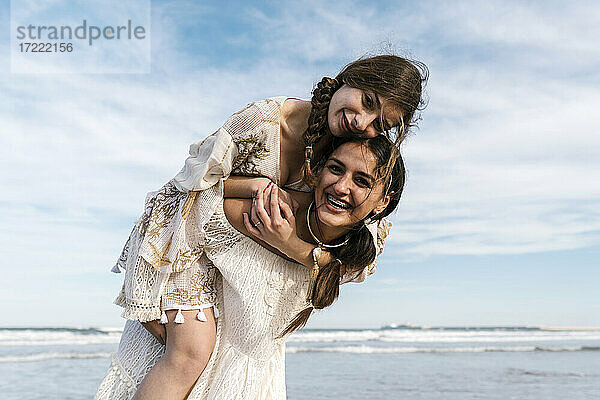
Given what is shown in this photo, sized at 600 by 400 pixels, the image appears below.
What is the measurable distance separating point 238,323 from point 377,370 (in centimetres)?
729

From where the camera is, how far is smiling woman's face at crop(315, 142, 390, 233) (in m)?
2.43

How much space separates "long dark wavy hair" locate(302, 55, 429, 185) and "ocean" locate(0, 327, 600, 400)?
5.05 meters

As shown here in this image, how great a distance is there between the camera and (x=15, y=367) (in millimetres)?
9578

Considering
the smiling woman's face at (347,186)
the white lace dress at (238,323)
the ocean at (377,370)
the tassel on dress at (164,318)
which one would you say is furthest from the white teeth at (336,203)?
the ocean at (377,370)

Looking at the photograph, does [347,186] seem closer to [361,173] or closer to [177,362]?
[361,173]

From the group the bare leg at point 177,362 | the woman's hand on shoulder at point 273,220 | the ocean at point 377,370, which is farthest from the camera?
the ocean at point 377,370

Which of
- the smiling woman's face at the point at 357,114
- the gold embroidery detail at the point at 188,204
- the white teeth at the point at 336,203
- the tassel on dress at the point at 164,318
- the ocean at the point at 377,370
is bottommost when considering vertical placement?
the ocean at the point at 377,370

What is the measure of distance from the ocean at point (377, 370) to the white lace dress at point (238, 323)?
14.4ft

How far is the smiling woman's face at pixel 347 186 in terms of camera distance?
2434mm

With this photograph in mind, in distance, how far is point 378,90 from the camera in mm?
2396

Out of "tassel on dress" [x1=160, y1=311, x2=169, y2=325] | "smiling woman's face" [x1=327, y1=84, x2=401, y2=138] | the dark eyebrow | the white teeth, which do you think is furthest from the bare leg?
"smiling woman's face" [x1=327, y1=84, x2=401, y2=138]

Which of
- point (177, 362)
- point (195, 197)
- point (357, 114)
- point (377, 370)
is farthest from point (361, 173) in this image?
point (377, 370)

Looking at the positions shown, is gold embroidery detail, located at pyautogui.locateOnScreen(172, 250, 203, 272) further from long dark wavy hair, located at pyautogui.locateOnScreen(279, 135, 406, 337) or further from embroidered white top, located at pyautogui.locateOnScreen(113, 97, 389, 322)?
long dark wavy hair, located at pyautogui.locateOnScreen(279, 135, 406, 337)

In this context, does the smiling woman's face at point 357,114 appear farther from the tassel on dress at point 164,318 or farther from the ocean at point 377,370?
the ocean at point 377,370
